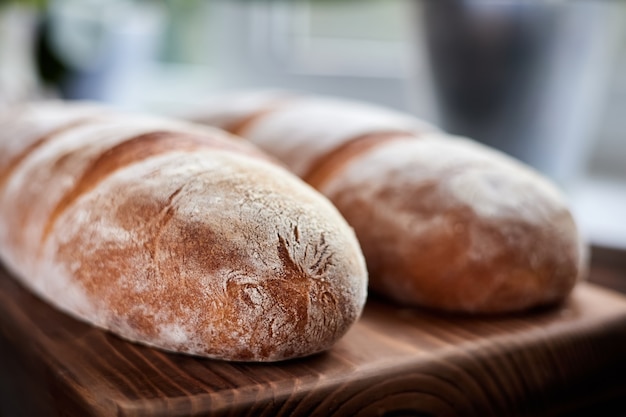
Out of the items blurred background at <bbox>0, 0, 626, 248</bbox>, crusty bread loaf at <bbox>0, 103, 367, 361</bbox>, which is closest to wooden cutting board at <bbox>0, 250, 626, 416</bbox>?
crusty bread loaf at <bbox>0, 103, 367, 361</bbox>

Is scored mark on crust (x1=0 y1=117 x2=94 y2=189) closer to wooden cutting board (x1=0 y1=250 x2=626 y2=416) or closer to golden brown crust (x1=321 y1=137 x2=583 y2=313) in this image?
wooden cutting board (x1=0 y1=250 x2=626 y2=416)

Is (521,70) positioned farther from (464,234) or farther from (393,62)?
(393,62)

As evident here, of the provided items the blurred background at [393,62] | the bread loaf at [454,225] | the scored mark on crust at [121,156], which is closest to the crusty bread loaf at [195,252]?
the scored mark on crust at [121,156]

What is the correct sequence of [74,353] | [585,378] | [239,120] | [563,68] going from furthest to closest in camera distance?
[563,68], [239,120], [585,378], [74,353]

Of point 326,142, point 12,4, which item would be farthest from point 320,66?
point 326,142

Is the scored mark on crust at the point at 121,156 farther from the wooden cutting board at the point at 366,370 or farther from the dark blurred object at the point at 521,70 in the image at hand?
the dark blurred object at the point at 521,70

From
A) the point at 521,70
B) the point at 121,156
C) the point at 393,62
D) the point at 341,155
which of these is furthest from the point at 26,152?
the point at 393,62

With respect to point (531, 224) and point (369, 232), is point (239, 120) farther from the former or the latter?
point (531, 224)
